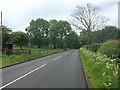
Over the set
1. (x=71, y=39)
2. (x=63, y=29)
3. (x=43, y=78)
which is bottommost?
(x=43, y=78)

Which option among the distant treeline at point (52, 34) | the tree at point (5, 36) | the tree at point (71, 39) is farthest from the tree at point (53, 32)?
the tree at point (5, 36)

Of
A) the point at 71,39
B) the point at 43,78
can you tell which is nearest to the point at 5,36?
the point at 43,78

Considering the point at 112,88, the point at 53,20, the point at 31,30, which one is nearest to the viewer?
the point at 112,88

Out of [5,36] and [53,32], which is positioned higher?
[53,32]

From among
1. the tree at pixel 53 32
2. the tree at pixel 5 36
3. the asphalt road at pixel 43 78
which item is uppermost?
the tree at pixel 53 32

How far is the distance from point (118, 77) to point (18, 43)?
7144 cm

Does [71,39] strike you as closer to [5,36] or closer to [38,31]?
[38,31]

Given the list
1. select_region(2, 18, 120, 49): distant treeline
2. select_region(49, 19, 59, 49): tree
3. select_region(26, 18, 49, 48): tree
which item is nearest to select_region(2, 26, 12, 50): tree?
select_region(2, 18, 120, 49): distant treeline

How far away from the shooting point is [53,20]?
13850 cm

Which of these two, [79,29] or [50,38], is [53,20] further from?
[79,29]

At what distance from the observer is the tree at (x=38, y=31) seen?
4702 inches

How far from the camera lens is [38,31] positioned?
404ft

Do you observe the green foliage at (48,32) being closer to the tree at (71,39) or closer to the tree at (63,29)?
the tree at (63,29)

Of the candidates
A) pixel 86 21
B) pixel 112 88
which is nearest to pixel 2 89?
pixel 112 88
